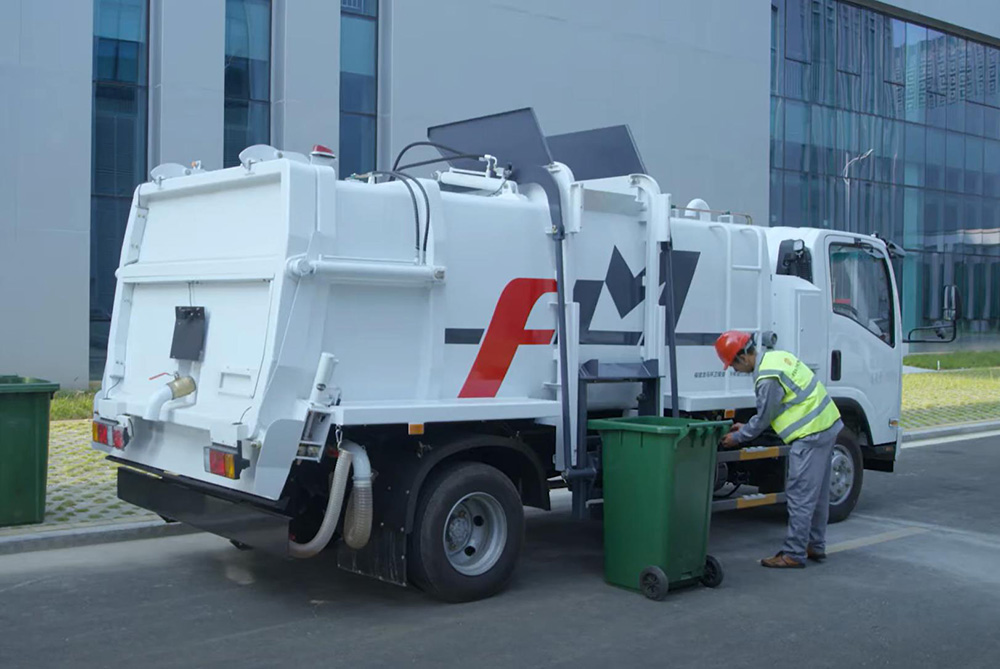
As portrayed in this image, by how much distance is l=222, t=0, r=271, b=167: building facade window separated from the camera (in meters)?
17.4

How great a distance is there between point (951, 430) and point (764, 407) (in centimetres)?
989

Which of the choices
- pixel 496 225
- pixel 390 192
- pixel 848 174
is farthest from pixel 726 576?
pixel 848 174

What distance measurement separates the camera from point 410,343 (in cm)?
629

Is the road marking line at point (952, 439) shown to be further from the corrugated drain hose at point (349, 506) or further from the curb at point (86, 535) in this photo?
the corrugated drain hose at point (349, 506)

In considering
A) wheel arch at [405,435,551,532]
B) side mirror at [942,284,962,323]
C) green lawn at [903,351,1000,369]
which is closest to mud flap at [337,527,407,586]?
wheel arch at [405,435,551,532]

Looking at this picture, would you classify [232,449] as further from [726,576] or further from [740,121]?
[740,121]

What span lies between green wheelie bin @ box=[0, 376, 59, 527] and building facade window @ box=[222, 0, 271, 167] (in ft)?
32.9

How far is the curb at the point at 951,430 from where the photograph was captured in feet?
49.7

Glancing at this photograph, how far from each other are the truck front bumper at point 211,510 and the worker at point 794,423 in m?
3.19

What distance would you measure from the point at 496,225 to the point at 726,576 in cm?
282

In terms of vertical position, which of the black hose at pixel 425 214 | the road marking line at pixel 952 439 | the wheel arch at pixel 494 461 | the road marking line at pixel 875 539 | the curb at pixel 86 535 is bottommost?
the road marking line at pixel 875 539

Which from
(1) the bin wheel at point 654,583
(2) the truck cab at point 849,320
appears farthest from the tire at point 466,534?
(2) the truck cab at point 849,320

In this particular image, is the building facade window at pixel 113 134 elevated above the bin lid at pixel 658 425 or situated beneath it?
elevated above

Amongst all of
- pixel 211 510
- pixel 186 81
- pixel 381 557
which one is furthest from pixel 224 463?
pixel 186 81
